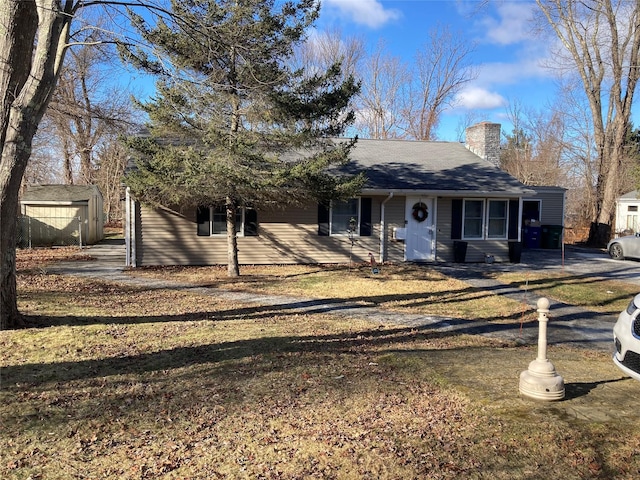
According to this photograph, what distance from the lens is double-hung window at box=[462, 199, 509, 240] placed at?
14.5m

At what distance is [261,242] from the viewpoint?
13.5 metres

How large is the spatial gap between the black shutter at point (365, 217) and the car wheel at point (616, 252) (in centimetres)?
905

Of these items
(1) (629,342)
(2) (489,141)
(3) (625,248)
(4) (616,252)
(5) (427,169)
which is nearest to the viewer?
(1) (629,342)

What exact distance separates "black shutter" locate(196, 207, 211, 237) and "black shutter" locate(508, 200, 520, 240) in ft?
30.5

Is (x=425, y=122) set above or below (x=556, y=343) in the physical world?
above

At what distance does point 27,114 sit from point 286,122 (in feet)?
17.8

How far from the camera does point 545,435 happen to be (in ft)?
10.1

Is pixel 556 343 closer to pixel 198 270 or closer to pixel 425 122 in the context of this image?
pixel 198 270

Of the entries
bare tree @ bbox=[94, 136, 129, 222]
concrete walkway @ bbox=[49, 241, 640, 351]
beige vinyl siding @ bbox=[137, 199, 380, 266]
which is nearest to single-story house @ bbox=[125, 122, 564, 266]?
beige vinyl siding @ bbox=[137, 199, 380, 266]

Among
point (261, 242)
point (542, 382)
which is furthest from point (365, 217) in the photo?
point (542, 382)

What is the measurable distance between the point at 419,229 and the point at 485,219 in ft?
7.10

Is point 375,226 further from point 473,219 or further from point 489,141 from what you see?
point 489,141

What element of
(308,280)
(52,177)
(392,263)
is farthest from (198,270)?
(52,177)

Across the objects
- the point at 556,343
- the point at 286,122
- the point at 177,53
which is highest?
the point at 177,53
